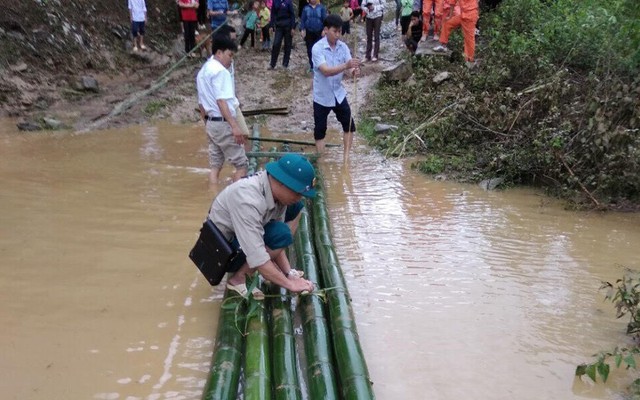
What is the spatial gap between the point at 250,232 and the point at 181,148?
4875 millimetres

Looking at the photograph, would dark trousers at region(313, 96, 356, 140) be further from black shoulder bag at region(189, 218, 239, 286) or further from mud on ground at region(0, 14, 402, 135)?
black shoulder bag at region(189, 218, 239, 286)

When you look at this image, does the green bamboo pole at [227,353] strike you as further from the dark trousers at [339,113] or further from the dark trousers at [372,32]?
the dark trousers at [372,32]

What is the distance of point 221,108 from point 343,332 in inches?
118

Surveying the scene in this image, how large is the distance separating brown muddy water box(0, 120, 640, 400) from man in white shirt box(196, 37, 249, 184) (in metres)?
0.46

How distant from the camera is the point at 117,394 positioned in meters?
2.98

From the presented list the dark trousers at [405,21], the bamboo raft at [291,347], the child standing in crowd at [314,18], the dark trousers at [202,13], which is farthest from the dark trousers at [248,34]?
the bamboo raft at [291,347]

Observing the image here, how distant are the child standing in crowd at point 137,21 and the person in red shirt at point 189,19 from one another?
0.71 m

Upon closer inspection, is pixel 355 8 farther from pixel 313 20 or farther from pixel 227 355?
pixel 227 355

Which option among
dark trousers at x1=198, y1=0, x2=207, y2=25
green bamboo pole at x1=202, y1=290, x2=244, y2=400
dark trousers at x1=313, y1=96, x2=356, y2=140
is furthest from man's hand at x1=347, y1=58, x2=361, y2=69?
dark trousers at x1=198, y1=0, x2=207, y2=25

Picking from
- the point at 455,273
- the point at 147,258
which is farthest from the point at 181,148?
the point at 455,273

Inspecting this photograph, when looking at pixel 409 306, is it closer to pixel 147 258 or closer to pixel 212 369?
pixel 212 369

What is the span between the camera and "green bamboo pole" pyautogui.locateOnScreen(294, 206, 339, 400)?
289 centimetres

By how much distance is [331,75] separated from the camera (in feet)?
22.5

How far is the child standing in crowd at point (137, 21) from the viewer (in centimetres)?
1113
